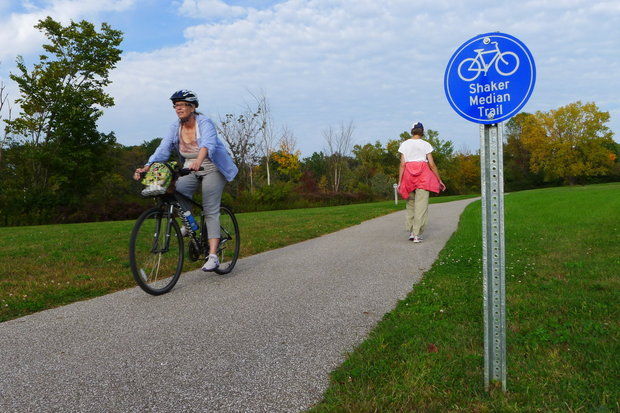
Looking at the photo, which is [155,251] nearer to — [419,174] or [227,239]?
[227,239]

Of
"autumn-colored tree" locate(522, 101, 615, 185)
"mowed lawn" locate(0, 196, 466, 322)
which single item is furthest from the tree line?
"autumn-colored tree" locate(522, 101, 615, 185)

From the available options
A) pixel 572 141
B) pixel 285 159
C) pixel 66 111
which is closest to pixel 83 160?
pixel 66 111

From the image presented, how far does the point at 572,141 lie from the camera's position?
191 ft

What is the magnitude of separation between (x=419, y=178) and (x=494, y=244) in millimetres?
5997

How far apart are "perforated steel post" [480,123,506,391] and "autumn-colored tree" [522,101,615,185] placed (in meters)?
64.2

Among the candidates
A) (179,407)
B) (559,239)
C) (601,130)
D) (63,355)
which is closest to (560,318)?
(179,407)

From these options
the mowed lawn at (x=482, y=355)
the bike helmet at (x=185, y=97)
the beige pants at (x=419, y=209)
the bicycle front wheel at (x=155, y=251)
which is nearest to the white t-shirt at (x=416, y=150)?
the beige pants at (x=419, y=209)

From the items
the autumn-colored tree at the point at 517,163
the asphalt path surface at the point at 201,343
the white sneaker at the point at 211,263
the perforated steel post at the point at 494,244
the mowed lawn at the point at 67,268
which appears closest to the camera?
the perforated steel post at the point at 494,244

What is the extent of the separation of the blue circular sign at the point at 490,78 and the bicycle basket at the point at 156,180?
3.05 metres

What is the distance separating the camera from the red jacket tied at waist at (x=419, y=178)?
7984mm

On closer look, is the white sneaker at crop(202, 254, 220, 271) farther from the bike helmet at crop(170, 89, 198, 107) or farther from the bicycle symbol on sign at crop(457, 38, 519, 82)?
the bicycle symbol on sign at crop(457, 38, 519, 82)

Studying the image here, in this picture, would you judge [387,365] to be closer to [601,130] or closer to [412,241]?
[412,241]

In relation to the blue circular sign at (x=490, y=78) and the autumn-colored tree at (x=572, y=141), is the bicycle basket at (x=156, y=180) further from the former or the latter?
the autumn-colored tree at (x=572, y=141)

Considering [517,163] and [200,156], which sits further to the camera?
[517,163]
